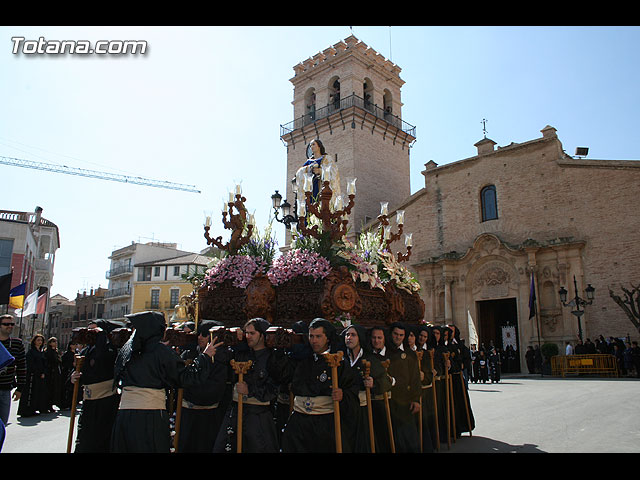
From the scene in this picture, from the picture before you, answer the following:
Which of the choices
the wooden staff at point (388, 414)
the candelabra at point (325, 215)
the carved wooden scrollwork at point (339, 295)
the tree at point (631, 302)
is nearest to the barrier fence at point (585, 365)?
the tree at point (631, 302)

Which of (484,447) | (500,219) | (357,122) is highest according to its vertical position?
(357,122)

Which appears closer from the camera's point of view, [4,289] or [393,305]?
[393,305]

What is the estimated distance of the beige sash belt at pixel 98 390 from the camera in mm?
5699

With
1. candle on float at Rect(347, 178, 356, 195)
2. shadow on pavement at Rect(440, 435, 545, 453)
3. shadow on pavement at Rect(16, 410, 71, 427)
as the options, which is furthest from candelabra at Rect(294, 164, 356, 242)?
shadow on pavement at Rect(16, 410, 71, 427)

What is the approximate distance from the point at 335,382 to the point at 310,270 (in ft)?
7.07

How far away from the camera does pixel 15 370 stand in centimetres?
716

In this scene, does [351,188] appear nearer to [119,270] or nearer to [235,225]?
[235,225]

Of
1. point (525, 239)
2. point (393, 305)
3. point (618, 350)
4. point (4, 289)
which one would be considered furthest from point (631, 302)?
point (4, 289)

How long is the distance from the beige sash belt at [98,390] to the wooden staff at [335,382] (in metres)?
2.73

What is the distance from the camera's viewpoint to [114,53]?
775 centimetres

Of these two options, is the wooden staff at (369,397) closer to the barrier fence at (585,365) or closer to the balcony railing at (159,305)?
the barrier fence at (585,365)

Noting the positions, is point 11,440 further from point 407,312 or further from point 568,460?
point 568,460
